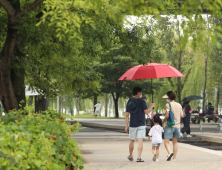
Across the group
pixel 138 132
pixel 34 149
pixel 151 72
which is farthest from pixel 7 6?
pixel 34 149

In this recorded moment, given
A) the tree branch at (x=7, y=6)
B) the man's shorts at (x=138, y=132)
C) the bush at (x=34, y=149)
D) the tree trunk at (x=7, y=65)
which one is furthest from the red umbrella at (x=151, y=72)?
the bush at (x=34, y=149)

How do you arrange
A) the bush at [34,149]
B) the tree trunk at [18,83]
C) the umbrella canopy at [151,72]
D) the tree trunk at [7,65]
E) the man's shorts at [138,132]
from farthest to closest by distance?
the umbrella canopy at [151,72] < the tree trunk at [18,83] < the tree trunk at [7,65] < the man's shorts at [138,132] < the bush at [34,149]

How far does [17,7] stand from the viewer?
8969 mm

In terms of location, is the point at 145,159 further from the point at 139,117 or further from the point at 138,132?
the point at 139,117

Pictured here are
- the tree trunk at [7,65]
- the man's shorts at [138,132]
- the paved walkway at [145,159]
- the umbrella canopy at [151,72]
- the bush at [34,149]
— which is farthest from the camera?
the umbrella canopy at [151,72]

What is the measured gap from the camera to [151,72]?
11.1 m

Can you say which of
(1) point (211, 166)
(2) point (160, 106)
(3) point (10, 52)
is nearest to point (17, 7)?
(3) point (10, 52)

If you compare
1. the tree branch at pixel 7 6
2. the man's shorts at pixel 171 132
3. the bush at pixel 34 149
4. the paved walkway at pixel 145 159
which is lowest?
the paved walkway at pixel 145 159

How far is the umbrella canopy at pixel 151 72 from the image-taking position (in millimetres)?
10766

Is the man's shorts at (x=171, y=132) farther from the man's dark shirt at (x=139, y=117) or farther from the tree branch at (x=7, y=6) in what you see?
the tree branch at (x=7, y=6)

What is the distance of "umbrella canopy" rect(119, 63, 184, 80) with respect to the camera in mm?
10766

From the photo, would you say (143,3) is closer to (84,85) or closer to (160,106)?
(84,85)

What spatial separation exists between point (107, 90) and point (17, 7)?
3212 centimetres

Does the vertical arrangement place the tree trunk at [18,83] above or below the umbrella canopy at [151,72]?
below
